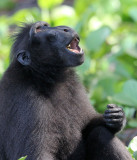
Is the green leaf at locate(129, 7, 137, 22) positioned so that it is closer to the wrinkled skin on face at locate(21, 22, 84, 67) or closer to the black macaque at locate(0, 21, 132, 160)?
the black macaque at locate(0, 21, 132, 160)

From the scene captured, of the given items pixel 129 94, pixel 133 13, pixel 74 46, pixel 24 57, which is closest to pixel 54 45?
pixel 74 46

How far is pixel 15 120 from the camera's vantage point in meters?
5.32

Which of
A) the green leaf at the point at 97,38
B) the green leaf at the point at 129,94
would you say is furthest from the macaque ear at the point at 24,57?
the green leaf at the point at 97,38

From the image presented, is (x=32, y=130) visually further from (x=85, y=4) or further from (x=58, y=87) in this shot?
(x=85, y=4)

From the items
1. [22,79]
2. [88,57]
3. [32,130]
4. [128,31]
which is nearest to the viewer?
[32,130]

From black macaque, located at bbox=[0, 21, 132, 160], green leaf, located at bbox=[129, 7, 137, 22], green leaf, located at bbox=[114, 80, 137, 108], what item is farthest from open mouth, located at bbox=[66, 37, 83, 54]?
green leaf, located at bbox=[129, 7, 137, 22]

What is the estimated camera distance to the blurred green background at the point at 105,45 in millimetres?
7555

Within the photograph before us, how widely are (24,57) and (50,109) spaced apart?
2.49 feet

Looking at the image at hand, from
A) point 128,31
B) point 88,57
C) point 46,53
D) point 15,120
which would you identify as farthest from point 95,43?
point 15,120

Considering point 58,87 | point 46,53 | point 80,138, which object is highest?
point 46,53

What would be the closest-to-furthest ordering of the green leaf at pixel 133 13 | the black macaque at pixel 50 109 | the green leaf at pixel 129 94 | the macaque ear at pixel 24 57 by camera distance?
the black macaque at pixel 50 109, the macaque ear at pixel 24 57, the green leaf at pixel 129 94, the green leaf at pixel 133 13

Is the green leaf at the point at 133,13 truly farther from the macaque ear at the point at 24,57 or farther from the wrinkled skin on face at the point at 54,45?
the macaque ear at the point at 24,57

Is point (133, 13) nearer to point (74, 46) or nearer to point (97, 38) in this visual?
point (97, 38)

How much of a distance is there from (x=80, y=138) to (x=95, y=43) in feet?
11.2
